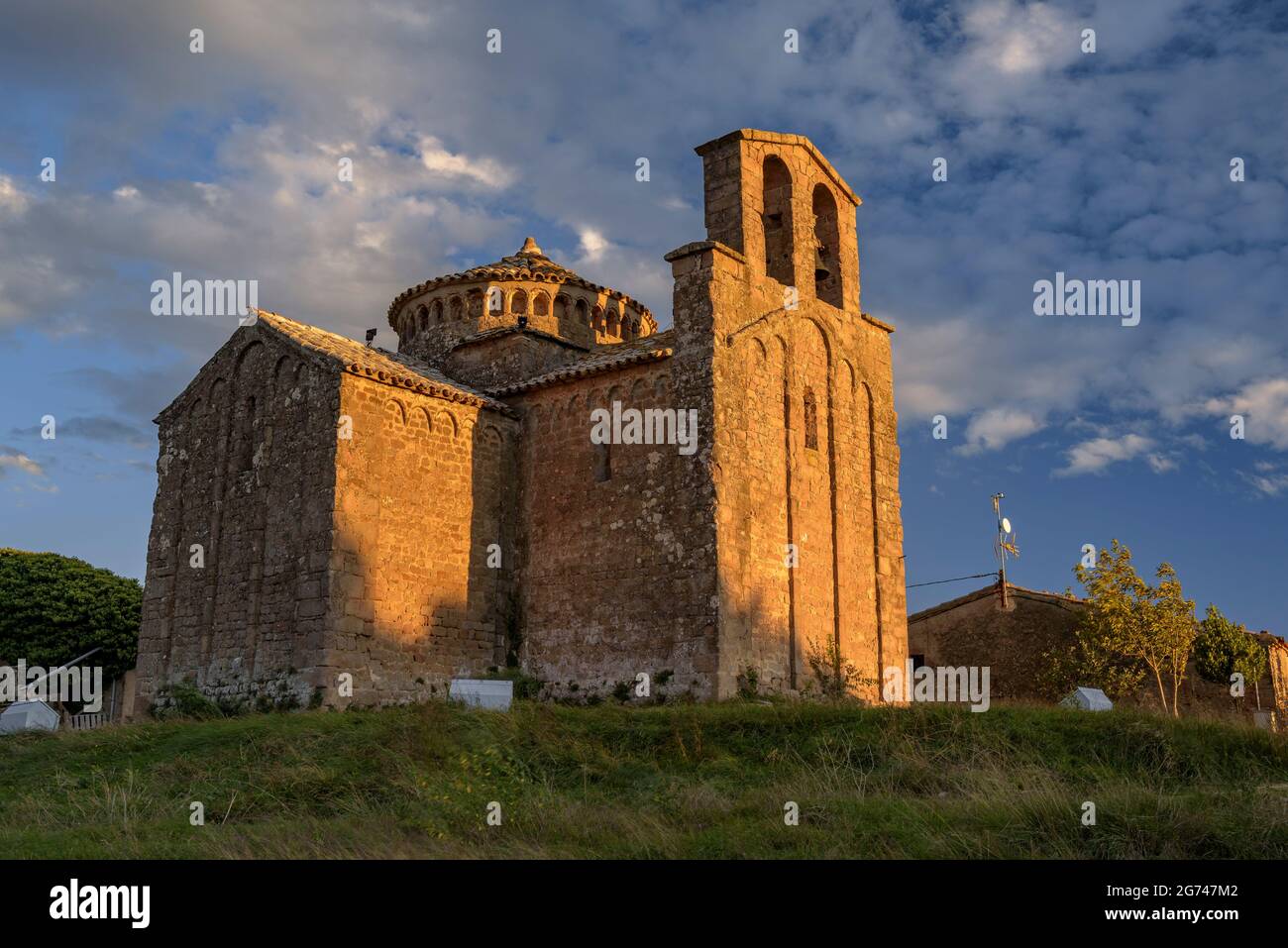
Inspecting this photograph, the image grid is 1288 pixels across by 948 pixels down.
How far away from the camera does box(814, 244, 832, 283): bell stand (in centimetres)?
2261

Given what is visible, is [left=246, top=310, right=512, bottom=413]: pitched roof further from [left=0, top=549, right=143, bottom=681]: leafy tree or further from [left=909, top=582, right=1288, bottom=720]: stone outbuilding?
[left=0, top=549, right=143, bottom=681]: leafy tree

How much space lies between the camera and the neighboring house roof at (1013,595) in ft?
86.7

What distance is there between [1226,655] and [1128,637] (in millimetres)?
2471

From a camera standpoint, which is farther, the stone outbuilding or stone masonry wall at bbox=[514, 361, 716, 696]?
the stone outbuilding

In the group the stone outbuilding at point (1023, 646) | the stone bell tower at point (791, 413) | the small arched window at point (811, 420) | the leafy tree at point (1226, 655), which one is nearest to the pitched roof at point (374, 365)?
the stone bell tower at point (791, 413)

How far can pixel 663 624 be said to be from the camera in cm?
1847

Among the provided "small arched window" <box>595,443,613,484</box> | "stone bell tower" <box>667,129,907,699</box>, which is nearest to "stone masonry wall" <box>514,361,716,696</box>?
"small arched window" <box>595,443,613,484</box>

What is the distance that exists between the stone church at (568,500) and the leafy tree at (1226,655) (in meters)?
7.83

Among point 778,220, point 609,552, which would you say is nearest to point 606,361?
point 609,552

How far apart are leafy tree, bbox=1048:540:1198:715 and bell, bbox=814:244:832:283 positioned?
31.3 feet

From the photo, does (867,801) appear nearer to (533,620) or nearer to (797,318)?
(533,620)

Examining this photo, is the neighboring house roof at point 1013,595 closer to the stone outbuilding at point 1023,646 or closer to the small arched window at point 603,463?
the stone outbuilding at point 1023,646
